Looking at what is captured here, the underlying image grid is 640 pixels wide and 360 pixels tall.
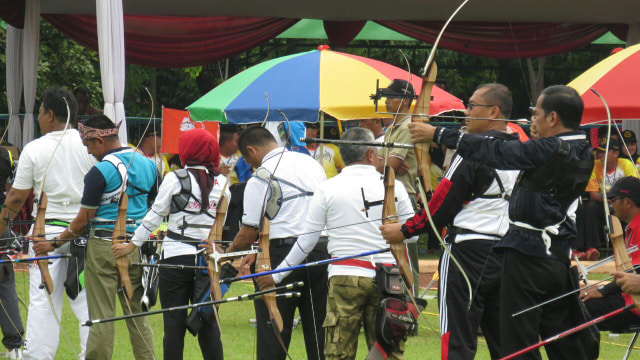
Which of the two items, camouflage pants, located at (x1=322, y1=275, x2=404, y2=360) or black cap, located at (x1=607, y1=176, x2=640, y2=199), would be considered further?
black cap, located at (x1=607, y1=176, x2=640, y2=199)

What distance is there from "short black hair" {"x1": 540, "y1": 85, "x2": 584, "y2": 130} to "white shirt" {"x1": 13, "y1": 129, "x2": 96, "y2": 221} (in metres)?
3.25

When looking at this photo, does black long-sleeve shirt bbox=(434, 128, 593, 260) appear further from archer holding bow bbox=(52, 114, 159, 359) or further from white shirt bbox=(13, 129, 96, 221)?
white shirt bbox=(13, 129, 96, 221)

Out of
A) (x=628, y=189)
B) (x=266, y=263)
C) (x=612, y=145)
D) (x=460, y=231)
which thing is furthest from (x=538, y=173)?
(x=612, y=145)

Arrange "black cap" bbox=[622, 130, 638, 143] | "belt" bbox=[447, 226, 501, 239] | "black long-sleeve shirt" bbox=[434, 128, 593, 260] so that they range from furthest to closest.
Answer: "black cap" bbox=[622, 130, 638, 143], "belt" bbox=[447, 226, 501, 239], "black long-sleeve shirt" bbox=[434, 128, 593, 260]

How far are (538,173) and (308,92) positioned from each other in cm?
428

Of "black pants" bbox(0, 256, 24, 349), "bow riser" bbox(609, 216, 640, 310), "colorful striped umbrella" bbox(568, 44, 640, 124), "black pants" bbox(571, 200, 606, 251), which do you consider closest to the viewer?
"bow riser" bbox(609, 216, 640, 310)

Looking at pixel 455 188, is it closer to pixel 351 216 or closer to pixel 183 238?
pixel 351 216

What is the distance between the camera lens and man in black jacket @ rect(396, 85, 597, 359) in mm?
4090

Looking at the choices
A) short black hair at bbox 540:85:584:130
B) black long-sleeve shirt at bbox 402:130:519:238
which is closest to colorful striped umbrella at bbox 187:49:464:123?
black long-sleeve shirt at bbox 402:130:519:238

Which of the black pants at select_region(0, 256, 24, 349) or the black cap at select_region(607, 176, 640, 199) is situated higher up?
the black cap at select_region(607, 176, 640, 199)

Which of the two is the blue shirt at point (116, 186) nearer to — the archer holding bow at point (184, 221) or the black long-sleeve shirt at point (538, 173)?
the archer holding bow at point (184, 221)

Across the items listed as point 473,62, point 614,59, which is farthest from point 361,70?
point 473,62

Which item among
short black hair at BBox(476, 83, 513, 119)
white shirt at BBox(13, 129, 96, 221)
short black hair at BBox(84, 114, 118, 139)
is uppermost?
short black hair at BBox(476, 83, 513, 119)

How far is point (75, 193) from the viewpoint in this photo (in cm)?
620
